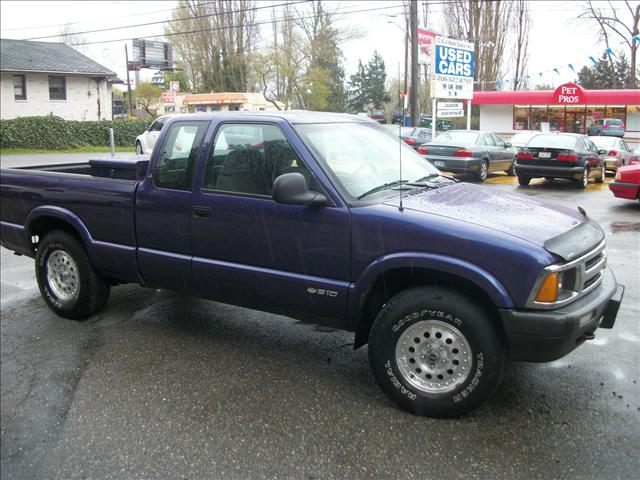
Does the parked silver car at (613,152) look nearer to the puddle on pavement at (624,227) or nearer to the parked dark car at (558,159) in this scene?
the parked dark car at (558,159)

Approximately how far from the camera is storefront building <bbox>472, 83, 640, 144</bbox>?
96.9ft

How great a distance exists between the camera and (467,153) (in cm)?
1565

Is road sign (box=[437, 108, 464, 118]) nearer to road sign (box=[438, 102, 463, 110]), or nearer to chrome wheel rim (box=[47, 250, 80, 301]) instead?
road sign (box=[438, 102, 463, 110])

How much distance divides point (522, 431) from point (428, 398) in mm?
541

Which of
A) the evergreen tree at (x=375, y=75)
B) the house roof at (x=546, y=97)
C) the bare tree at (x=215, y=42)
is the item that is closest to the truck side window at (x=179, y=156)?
the house roof at (x=546, y=97)

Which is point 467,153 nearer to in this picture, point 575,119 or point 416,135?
point 416,135

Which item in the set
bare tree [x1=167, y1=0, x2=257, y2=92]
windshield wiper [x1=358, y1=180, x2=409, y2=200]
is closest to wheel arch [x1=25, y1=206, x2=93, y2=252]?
windshield wiper [x1=358, y1=180, x2=409, y2=200]

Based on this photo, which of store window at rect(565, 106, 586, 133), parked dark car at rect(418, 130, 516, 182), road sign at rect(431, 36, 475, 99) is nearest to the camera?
parked dark car at rect(418, 130, 516, 182)

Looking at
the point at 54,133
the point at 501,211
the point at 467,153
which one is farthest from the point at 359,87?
the point at 501,211

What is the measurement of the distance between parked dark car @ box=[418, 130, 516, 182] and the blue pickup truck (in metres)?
11.4

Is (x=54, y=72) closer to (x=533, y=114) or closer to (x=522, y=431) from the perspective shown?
(x=533, y=114)

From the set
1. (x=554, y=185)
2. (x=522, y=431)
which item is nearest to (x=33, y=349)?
(x=522, y=431)

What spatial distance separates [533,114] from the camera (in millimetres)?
33656

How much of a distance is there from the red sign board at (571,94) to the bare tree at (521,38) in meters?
13.1
